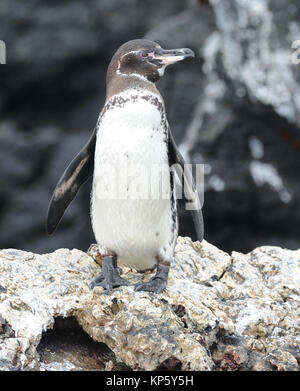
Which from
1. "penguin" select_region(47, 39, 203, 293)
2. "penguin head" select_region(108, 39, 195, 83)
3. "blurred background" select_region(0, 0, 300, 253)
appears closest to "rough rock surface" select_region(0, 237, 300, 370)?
"penguin" select_region(47, 39, 203, 293)

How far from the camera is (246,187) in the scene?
7762 mm

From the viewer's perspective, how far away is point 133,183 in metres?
3.56

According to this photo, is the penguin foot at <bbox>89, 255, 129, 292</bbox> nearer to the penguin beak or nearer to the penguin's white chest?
the penguin's white chest

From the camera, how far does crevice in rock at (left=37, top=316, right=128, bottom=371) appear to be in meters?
3.11

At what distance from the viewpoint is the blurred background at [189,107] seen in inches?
307

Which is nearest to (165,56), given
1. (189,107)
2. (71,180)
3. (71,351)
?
(71,180)

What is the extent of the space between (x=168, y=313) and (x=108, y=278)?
463 millimetres

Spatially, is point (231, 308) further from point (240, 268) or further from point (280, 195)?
point (280, 195)

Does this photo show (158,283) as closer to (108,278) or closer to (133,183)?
(108,278)

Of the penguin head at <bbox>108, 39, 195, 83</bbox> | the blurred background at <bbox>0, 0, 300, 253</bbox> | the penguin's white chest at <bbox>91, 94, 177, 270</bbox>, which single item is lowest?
the penguin's white chest at <bbox>91, 94, 177, 270</bbox>

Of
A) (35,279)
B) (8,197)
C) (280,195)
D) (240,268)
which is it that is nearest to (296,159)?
(280,195)

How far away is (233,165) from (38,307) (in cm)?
487

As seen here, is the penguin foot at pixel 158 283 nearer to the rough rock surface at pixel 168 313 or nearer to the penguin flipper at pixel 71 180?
the rough rock surface at pixel 168 313

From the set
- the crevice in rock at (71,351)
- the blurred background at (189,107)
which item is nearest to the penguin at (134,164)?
the crevice in rock at (71,351)
